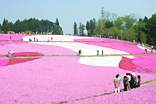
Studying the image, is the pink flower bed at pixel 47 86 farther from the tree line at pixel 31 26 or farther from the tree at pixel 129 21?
the tree line at pixel 31 26

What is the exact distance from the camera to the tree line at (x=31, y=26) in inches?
5517

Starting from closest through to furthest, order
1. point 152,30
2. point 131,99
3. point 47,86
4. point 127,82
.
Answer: point 131,99 < point 127,82 < point 47,86 < point 152,30

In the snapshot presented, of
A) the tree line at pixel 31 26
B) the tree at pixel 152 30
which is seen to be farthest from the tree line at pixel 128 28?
the tree line at pixel 31 26

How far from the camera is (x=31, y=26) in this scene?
153 m

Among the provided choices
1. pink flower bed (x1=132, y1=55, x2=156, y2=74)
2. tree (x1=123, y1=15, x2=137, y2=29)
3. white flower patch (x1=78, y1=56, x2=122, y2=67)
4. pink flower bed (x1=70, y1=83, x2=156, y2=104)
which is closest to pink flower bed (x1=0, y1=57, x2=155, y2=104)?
pink flower bed (x1=70, y1=83, x2=156, y2=104)

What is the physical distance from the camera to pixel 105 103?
33.0 feet

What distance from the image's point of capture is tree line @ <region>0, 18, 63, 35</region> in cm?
14012

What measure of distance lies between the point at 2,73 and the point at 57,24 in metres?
149

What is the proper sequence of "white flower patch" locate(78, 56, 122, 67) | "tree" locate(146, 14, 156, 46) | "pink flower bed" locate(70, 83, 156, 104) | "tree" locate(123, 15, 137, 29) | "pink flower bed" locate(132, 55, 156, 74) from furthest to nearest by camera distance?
1. "tree" locate(123, 15, 137, 29)
2. "tree" locate(146, 14, 156, 46)
3. "white flower patch" locate(78, 56, 122, 67)
4. "pink flower bed" locate(132, 55, 156, 74)
5. "pink flower bed" locate(70, 83, 156, 104)

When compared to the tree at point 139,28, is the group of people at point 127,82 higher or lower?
lower

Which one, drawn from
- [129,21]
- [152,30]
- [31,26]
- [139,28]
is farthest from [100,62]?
[31,26]

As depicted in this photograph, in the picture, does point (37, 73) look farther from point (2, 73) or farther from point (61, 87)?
point (61, 87)

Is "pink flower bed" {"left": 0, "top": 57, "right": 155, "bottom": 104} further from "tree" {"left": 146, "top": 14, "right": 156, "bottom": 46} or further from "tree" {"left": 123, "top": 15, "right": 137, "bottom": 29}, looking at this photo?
"tree" {"left": 123, "top": 15, "right": 137, "bottom": 29}

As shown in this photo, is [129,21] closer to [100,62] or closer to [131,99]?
[100,62]
